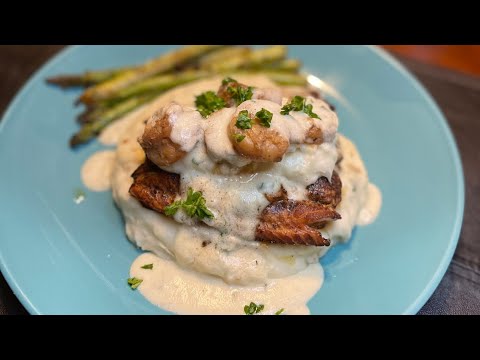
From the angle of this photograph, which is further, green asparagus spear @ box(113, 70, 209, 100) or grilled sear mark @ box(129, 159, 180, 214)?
green asparagus spear @ box(113, 70, 209, 100)

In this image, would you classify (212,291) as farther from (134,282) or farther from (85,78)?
(85,78)

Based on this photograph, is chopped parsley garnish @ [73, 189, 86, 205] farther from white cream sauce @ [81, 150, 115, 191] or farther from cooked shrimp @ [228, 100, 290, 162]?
cooked shrimp @ [228, 100, 290, 162]

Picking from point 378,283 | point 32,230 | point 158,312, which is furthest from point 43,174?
point 378,283

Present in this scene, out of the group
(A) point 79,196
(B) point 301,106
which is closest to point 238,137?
(B) point 301,106

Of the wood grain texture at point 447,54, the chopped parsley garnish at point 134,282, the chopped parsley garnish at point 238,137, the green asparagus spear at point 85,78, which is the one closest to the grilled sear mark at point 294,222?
the chopped parsley garnish at point 238,137

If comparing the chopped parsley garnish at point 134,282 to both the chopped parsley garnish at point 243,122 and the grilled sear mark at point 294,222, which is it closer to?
the grilled sear mark at point 294,222

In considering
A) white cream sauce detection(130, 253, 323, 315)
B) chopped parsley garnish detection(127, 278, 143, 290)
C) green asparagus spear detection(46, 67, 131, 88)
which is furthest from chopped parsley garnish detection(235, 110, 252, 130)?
green asparagus spear detection(46, 67, 131, 88)
